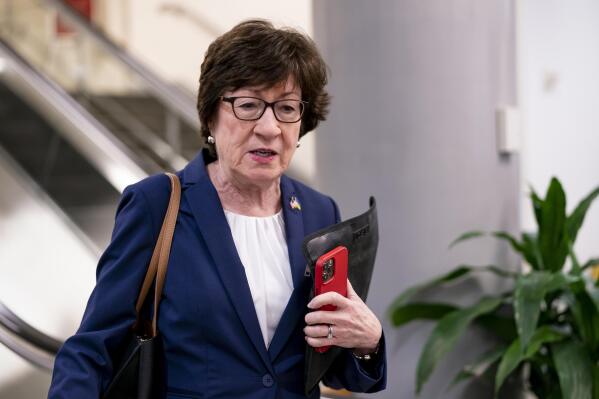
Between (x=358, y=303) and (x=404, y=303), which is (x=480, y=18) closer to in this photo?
(x=404, y=303)

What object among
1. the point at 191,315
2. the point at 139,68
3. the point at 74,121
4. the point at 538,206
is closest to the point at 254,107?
the point at 191,315

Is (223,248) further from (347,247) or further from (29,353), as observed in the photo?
(29,353)

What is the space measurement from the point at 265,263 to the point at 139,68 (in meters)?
5.26

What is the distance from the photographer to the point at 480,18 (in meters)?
3.12

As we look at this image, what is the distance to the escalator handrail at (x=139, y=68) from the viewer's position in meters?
6.11

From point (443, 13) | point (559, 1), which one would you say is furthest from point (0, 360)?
point (559, 1)

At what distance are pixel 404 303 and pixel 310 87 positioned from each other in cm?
164

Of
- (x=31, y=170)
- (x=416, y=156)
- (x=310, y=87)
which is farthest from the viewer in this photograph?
(x=31, y=170)

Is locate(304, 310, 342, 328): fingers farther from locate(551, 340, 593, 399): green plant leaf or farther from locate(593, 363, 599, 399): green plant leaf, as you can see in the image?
locate(593, 363, 599, 399): green plant leaf

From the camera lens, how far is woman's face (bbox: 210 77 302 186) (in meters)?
1.49

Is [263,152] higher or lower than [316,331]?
higher

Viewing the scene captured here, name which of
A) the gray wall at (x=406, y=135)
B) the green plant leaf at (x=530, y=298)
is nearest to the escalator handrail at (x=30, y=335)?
the gray wall at (x=406, y=135)

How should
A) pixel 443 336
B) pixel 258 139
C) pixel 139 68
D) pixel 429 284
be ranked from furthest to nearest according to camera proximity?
1. pixel 139 68
2. pixel 429 284
3. pixel 443 336
4. pixel 258 139

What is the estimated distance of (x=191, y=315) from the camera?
1.44 m
